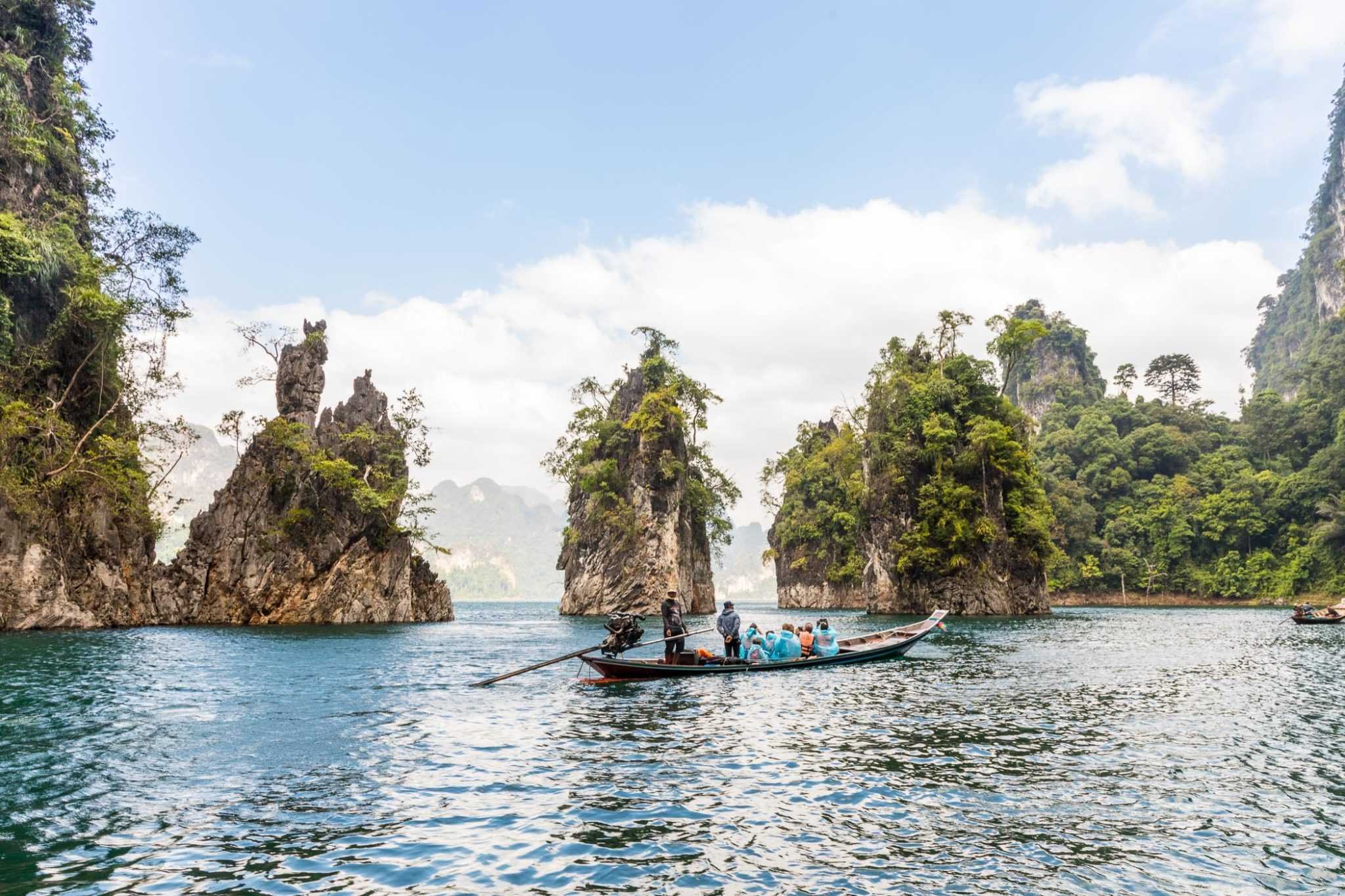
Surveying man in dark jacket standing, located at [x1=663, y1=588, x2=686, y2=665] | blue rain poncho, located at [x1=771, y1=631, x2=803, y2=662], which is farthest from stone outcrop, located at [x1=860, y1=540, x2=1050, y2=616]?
man in dark jacket standing, located at [x1=663, y1=588, x2=686, y2=665]

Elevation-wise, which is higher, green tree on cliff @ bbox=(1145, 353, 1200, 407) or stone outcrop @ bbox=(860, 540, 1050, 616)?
green tree on cliff @ bbox=(1145, 353, 1200, 407)

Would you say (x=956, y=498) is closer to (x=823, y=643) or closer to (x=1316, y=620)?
(x=1316, y=620)

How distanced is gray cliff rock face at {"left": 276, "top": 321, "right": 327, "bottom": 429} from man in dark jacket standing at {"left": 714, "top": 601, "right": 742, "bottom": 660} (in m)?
36.9

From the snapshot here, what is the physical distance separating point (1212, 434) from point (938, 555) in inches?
2676

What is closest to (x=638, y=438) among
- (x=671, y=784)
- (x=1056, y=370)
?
(x=671, y=784)

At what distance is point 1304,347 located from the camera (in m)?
128

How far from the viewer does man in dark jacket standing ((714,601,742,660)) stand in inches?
936

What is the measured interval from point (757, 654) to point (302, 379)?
132ft

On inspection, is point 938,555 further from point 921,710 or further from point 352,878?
point 352,878

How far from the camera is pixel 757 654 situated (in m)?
23.6

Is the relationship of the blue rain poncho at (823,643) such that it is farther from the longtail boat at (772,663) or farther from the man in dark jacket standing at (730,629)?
the man in dark jacket standing at (730,629)

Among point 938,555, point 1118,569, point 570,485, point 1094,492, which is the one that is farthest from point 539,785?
point 1094,492

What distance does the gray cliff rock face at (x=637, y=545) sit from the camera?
2569 inches

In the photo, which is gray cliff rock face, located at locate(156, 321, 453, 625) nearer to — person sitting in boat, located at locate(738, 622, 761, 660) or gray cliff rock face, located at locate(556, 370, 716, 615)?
gray cliff rock face, located at locate(556, 370, 716, 615)
